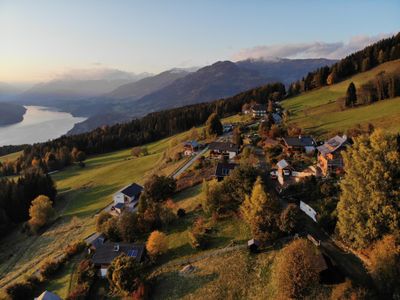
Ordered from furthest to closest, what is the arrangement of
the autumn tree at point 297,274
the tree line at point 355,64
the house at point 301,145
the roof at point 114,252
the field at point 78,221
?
the tree line at point 355,64 → the house at point 301,145 → the field at point 78,221 → the roof at point 114,252 → the autumn tree at point 297,274

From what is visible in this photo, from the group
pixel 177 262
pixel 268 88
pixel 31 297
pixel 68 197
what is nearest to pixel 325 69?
pixel 268 88

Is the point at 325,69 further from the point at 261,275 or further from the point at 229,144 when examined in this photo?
the point at 261,275

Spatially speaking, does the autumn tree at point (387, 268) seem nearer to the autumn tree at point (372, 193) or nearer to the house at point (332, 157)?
the autumn tree at point (372, 193)

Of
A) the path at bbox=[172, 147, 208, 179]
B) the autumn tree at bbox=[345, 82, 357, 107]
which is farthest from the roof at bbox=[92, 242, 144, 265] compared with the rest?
the autumn tree at bbox=[345, 82, 357, 107]

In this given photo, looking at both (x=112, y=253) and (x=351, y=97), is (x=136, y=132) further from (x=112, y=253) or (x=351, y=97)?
(x=112, y=253)

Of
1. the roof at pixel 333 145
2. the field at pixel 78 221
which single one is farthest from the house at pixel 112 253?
the roof at pixel 333 145

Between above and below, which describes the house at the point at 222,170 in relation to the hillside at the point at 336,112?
below
